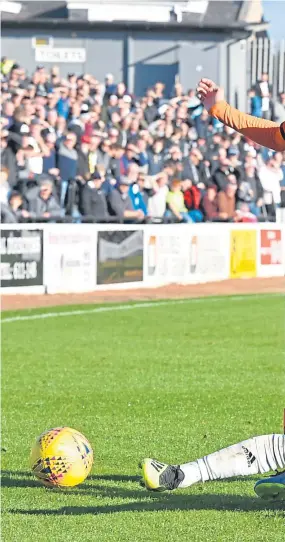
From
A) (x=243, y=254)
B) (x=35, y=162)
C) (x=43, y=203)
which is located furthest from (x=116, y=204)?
(x=243, y=254)

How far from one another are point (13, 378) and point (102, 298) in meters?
8.63

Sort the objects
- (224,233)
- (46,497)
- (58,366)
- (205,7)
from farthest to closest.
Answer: (205,7) → (224,233) → (58,366) → (46,497)

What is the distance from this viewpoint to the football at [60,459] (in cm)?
739

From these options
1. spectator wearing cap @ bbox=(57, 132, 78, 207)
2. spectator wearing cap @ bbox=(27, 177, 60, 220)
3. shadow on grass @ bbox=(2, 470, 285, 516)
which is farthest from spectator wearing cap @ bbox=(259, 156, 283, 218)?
shadow on grass @ bbox=(2, 470, 285, 516)

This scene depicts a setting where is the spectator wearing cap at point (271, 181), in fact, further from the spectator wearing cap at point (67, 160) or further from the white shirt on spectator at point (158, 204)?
the spectator wearing cap at point (67, 160)

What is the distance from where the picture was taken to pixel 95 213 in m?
21.9

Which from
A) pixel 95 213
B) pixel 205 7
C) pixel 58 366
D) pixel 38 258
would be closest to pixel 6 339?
pixel 58 366

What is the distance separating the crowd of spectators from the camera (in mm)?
20797

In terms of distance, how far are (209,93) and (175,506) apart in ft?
7.86

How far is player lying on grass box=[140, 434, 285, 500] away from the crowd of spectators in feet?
42.9

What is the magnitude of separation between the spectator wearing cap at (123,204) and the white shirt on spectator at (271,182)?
498 cm

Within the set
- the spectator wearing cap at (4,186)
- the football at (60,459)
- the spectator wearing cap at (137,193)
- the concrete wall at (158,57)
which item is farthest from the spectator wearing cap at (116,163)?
the concrete wall at (158,57)

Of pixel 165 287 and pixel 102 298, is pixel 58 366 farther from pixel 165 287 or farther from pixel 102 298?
pixel 165 287

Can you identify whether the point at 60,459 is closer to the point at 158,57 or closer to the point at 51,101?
the point at 51,101
